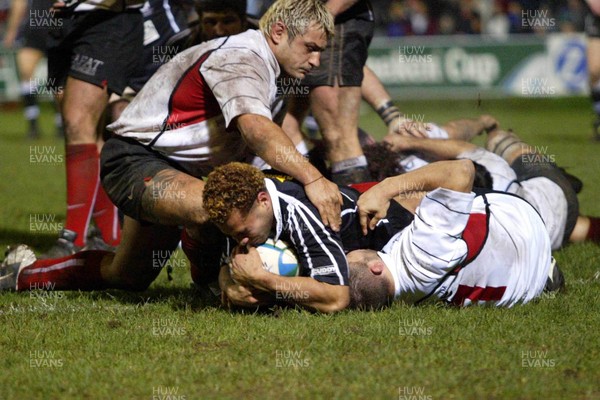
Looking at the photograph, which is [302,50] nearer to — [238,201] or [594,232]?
[238,201]

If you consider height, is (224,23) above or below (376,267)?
above

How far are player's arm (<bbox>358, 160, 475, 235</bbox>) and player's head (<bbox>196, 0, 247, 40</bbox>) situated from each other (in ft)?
7.18

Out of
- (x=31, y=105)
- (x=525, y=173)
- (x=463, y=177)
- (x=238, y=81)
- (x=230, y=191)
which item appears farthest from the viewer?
(x=31, y=105)

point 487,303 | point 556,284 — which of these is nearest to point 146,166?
point 487,303

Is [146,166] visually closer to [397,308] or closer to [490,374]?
[397,308]

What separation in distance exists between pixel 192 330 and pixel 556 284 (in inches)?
77.1

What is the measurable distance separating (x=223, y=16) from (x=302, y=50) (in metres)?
1.72

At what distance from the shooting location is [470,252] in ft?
15.6

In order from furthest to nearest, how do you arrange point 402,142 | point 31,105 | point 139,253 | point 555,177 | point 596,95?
point 31,105 < point 596,95 < point 402,142 < point 555,177 < point 139,253

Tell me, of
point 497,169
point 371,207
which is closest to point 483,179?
point 497,169

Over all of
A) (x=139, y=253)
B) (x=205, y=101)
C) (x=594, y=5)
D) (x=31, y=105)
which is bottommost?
(x=31, y=105)

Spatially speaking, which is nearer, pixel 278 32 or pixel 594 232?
pixel 278 32

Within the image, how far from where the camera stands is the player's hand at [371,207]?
480 cm

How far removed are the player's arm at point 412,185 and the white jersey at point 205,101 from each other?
0.65 meters
